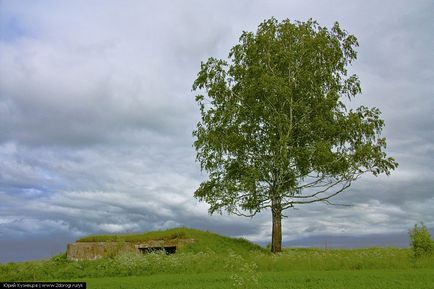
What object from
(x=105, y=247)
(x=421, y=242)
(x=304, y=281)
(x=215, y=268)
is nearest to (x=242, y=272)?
(x=215, y=268)

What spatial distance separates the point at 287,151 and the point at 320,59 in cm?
867

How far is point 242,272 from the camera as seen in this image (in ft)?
81.5

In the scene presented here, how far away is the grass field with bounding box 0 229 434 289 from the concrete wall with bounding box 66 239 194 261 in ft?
19.6

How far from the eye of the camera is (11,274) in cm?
2764

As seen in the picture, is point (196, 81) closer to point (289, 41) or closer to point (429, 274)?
point (289, 41)

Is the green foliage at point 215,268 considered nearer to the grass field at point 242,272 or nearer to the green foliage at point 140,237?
the grass field at point 242,272

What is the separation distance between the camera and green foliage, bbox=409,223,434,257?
92.3ft

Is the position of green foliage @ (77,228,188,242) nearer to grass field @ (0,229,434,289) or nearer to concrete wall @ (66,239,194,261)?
concrete wall @ (66,239,194,261)

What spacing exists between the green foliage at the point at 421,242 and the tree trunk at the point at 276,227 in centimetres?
1082

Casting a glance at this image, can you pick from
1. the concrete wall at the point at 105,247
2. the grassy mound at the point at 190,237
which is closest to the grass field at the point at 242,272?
the concrete wall at the point at 105,247

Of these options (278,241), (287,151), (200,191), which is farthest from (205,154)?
(278,241)

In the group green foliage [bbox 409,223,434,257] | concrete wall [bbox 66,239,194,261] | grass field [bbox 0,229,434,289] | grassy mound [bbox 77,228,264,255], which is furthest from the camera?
grassy mound [bbox 77,228,264,255]

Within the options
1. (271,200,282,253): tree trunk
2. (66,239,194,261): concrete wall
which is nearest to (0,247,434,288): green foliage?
(66,239,194,261): concrete wall

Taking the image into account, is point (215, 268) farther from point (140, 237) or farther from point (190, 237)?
point (140, 237)
